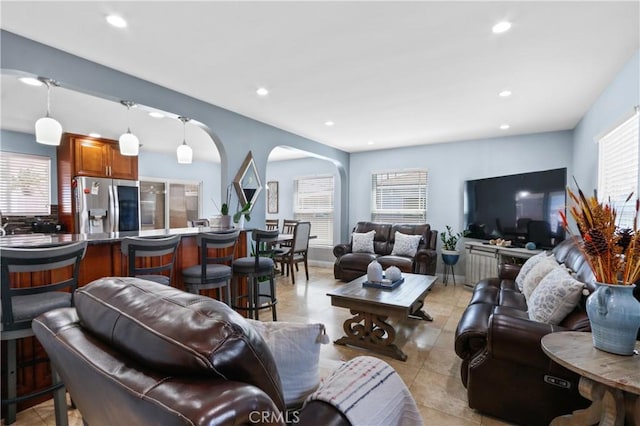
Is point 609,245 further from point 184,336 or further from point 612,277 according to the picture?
point 184,336

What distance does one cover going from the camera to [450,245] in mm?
5281

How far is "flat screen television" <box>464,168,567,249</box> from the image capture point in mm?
4000

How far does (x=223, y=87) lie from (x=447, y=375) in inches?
129

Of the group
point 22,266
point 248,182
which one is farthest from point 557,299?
point 248,182

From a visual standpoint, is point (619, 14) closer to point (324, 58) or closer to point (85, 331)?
point (324, 58)

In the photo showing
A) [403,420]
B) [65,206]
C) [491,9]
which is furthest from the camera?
[65,206]

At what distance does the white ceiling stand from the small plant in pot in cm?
215

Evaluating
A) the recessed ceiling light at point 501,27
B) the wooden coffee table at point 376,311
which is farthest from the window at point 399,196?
the recessed ceiling light at point 501,27

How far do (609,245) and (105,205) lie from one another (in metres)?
6.03

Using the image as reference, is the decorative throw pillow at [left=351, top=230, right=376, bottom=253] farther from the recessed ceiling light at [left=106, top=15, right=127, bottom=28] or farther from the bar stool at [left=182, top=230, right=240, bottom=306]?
the recessed ceiling light at [left=106, top=15, right=127, bottom=28]

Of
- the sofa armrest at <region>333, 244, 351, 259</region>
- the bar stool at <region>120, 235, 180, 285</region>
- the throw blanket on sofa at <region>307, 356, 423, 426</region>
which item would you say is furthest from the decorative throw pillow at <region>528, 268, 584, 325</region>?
the sofa armrest at <region>333, 244, 351, 259</region>

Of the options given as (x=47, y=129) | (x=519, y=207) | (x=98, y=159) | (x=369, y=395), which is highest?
(x=98, y=159)

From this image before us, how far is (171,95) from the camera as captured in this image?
3.17m

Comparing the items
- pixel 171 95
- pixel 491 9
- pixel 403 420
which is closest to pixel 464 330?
pixel 403 420
